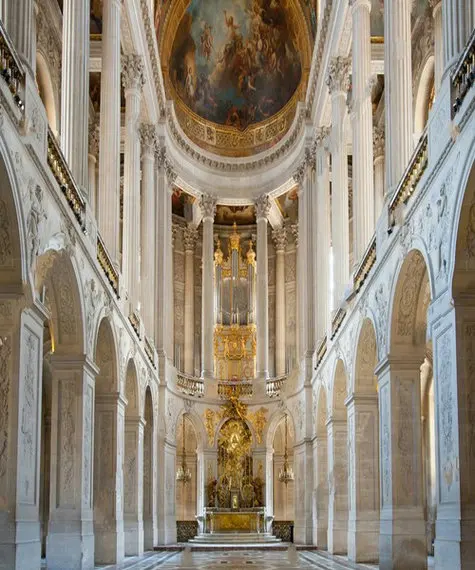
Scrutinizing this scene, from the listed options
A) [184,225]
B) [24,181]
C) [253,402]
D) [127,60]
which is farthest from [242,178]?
[24,181]

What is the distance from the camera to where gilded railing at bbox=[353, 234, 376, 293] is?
21578 millimetres

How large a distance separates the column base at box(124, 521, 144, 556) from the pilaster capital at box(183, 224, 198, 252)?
1876cm

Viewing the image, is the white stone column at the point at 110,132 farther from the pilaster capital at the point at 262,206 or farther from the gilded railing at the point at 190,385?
the pilaster capital at the point at 262,206

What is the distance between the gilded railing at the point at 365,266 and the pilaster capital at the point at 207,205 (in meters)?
17.6

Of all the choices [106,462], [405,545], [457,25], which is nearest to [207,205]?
[106,462]

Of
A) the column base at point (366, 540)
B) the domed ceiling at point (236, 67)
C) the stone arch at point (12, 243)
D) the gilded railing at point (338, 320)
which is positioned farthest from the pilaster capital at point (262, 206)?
the stone arch at point (12, 243)

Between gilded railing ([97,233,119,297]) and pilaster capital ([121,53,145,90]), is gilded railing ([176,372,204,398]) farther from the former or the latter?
gilded railing ([97,233,119,297])

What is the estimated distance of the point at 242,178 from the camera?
138 feet

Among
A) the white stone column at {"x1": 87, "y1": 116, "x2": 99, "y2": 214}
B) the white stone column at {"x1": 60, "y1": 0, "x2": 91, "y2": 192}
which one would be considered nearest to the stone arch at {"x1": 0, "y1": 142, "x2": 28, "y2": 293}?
the white stone column at {"x1": 60, "y1": 0, "x2": 91, "y2": 192}

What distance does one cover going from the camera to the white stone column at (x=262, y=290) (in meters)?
40.7

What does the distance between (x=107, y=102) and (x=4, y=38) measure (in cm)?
1239

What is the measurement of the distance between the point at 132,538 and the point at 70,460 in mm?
9240

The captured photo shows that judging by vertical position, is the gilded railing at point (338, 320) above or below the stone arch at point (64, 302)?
above

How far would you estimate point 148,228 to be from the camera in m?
33.6
